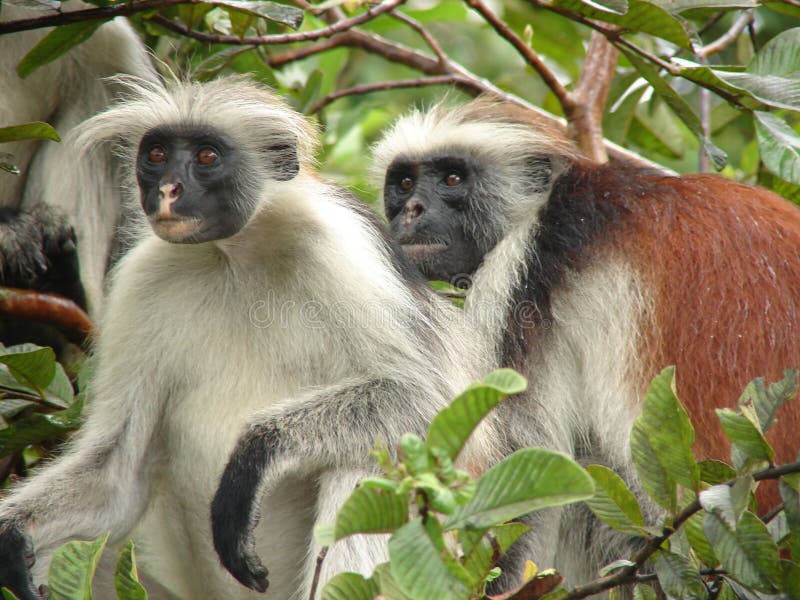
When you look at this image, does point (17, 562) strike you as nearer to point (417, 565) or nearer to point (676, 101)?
point (417, 565)

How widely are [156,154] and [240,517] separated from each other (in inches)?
55.0

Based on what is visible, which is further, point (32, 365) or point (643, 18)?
point (32, 365)

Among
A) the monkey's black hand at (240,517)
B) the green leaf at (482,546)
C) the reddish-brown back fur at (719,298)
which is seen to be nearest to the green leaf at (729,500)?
the green leaf at (482,546)

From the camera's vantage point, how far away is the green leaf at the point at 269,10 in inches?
150

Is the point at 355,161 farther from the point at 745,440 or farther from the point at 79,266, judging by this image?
the point at 745,440

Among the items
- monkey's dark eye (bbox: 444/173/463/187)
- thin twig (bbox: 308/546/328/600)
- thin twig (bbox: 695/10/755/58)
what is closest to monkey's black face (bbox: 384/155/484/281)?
monkey's dark eye (bbox: 444/173/463/187)

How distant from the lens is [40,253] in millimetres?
5258

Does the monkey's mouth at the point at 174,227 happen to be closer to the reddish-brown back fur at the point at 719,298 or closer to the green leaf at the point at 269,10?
the green leaf at the point at 269,10

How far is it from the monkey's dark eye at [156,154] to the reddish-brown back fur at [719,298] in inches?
73.5

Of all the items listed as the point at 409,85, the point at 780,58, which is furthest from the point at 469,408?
the point at 409,85

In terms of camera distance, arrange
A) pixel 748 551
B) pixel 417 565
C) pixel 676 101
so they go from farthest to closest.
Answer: pixel 676 101
pixel 748 551
pixel 417 565

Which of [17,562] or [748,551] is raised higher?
[748,551]

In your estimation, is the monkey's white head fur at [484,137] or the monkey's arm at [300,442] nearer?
the monkey's arm at [300,442]

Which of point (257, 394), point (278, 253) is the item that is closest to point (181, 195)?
point (278, 253)
